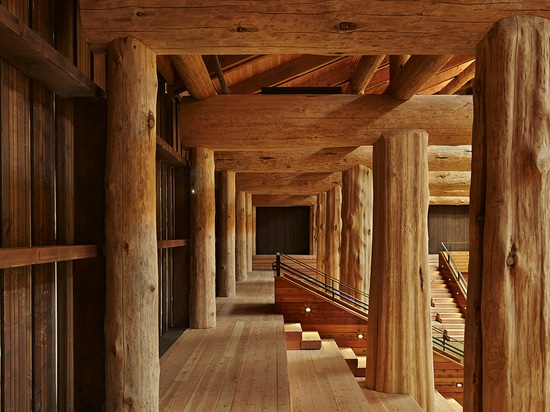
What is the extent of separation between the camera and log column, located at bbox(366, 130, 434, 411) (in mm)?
5027

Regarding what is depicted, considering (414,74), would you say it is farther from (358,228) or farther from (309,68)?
(358,228)

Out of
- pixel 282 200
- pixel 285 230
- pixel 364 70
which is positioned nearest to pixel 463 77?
pixel 364 70

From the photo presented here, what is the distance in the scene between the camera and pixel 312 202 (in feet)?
61.6

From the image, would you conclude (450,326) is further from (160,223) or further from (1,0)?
(1,0)

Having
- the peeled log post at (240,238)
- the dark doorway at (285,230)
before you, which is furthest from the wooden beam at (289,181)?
the dark doorway at (285,230)

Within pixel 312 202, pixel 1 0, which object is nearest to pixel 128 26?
pixel 1 0

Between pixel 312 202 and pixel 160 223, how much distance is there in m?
12.7

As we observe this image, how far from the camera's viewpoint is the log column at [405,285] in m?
5.03

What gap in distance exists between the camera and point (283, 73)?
7.77 metres

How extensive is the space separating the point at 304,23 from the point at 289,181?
9.26 m

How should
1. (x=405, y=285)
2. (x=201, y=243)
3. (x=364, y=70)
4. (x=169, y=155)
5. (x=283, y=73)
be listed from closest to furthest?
1. (x=405, y=285)
2. (x=169, y=155)
3. (x=364, y=70)
4. (x=201, y=243)
5. (x=283, y=73)

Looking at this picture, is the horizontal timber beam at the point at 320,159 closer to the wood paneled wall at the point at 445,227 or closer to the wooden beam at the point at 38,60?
the wooden beam at the point at 38,60

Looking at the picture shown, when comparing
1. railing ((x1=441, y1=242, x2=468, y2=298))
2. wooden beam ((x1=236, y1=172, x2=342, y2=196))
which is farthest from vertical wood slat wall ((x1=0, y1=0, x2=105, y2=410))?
railing ((x1=441, y1=242, x2=468, y2=298))

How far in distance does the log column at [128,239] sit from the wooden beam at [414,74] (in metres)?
2.44
